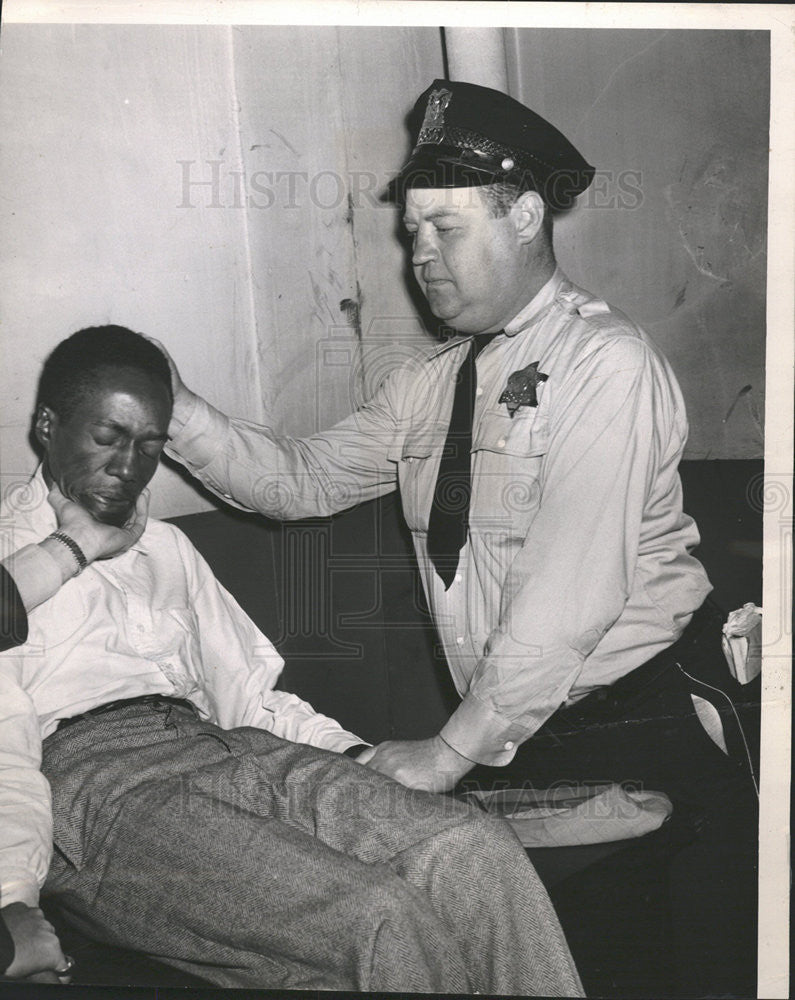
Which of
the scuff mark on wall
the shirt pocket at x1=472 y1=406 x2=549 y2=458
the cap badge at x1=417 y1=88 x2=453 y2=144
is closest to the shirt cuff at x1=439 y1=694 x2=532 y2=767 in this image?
the shirt pocket at x1=472 y1=406 x2=549 y2=458

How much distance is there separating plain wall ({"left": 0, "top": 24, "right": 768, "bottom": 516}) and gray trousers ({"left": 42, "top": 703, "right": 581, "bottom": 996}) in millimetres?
466

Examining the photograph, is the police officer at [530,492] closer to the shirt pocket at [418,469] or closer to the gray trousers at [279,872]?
the shirt pocket at [418,469]

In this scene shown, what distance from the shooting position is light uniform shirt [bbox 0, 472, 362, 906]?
1.55 metres

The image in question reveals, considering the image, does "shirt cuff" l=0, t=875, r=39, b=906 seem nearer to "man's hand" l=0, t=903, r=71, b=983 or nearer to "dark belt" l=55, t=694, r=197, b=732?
"man's hand" l=0, t=903, r=71, b=983

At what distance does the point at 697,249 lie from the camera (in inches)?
65.3

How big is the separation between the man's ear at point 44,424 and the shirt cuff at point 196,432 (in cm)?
19

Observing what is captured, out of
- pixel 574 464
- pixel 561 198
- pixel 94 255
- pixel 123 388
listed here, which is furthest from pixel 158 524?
pixel 561 198

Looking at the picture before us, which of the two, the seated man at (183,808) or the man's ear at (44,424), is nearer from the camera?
the seated man at (183,808)

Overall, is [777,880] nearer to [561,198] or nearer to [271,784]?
[271,784]

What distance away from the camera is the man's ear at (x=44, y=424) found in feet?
5.29

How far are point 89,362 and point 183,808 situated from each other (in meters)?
0.74

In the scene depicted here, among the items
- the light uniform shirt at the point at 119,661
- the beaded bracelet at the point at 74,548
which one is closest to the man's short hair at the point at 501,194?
the light uniform shirt at the point at 119,661

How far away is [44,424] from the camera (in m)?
1.61

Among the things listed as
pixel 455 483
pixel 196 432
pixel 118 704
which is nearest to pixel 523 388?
pixel 455 483
